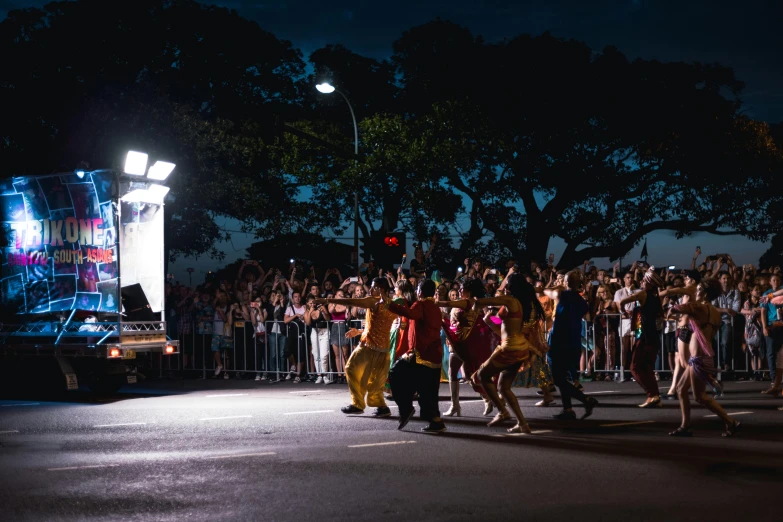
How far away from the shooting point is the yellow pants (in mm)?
12000

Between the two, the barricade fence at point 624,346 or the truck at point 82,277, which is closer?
the truck at point 82,277

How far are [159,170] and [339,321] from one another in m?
4.55

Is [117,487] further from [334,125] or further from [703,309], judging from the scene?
[334,125]

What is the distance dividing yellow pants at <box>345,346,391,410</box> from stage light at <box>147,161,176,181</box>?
5.06m

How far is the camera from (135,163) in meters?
14.5

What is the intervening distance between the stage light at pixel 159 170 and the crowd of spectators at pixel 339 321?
3269mm

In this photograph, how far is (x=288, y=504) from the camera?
255 inches

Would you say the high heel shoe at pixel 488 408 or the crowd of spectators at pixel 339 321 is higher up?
the crowd of spectators at pixel 339 321

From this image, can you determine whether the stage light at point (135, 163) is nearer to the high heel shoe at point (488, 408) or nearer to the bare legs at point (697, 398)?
the high heel shoe at point (488, 408)

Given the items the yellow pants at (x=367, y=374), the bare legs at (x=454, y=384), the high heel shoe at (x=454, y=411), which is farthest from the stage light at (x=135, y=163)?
the high heel shoe at (x=454, y=411)

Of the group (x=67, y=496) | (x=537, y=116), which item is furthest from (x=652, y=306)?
(x=537, y=116)

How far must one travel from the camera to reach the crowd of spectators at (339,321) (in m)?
16.4

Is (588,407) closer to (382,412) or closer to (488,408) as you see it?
(488,408)

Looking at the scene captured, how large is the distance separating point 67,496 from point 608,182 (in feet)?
91.5
